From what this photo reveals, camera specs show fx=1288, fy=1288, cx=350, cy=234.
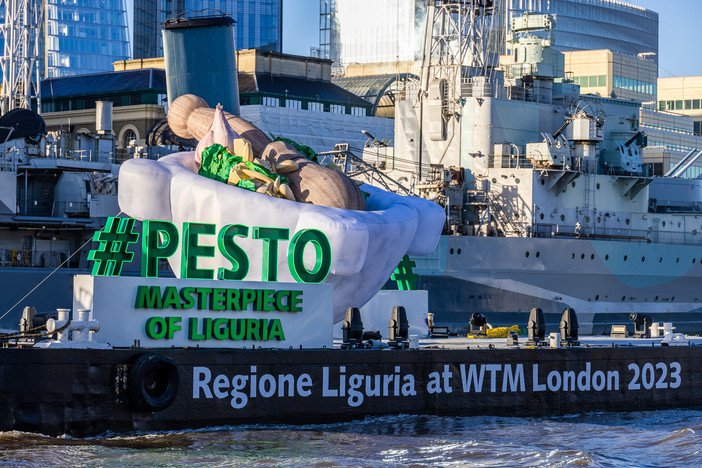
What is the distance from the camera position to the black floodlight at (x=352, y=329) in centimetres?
2903

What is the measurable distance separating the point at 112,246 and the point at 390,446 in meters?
7.30

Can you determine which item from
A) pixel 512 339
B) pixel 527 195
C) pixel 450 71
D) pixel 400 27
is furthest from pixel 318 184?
pixel 400 27

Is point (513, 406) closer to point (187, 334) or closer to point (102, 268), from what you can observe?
point (187, 334)

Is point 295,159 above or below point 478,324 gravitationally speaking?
above

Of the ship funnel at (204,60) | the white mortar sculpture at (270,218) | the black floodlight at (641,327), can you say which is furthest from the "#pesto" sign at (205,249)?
the ship funnel at (204,60)

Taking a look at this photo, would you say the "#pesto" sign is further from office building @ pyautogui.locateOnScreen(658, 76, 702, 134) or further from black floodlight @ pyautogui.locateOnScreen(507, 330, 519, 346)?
office building @ pyautogui.locateOnScreen(658, 76, 702, 134)

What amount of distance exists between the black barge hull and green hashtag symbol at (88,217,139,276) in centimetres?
274

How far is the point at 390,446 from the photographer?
84.7 feet

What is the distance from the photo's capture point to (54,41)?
143125 millimetres

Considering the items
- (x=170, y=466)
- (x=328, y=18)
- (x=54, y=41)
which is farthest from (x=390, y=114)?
(x=170, y=466)

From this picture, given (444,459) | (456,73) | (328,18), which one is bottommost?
(444,459)

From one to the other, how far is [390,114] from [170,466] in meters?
72.1

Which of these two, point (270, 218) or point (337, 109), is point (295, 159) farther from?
point (337, 109)

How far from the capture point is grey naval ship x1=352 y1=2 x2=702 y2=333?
5525 cm
